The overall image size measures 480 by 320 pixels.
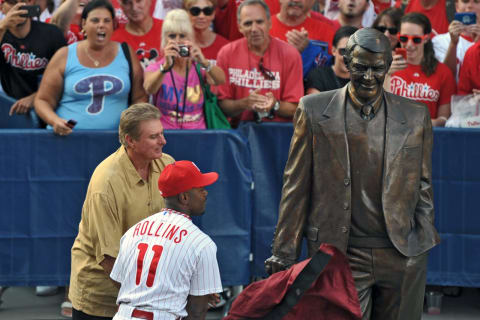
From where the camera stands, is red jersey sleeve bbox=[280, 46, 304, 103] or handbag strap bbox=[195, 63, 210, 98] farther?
red jersey sleeve bbox=[280, 46, 304, 103]

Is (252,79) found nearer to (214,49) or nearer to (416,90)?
(214,49)

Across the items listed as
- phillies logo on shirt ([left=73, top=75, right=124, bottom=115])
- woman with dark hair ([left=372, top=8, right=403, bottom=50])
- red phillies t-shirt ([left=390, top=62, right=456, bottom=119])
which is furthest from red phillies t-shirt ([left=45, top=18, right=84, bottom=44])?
red phillies t-shirt ([left=390, top=62, right=456, bottom=119])

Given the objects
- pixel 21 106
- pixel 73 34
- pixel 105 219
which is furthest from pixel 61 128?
pixel 105 219

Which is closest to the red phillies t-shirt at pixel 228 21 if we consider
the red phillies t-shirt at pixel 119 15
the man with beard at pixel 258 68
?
the red phillies t-shirt at pixel 119 15

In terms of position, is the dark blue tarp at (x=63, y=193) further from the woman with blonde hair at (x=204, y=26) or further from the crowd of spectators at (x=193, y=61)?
the woman with blonde hair at (x=204, y=26)

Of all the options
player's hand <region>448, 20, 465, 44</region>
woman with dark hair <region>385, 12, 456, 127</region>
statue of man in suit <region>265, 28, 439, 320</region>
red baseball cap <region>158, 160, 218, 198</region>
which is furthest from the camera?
player's hand <region>448, 20, 465, 44</region>

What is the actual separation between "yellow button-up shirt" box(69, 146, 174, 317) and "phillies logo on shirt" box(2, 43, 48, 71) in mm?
2677

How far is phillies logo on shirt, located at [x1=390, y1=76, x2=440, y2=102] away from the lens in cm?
798

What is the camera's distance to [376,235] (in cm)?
472

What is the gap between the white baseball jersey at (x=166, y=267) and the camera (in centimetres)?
457

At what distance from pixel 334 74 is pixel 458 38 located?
1389mm

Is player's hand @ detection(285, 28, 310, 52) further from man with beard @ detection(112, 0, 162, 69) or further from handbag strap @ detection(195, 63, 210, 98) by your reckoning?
man with beard @ detection(112, 0, 162, 69)

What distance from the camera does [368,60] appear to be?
14.9ft

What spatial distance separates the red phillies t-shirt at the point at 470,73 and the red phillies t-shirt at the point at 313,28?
141cm
